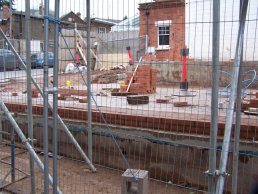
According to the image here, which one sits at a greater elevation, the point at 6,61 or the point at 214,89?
the point at 6,61

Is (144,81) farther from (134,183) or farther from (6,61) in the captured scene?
(134,183)

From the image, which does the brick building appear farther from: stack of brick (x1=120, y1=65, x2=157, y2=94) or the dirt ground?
the dirt ground

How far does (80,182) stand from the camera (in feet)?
17.1

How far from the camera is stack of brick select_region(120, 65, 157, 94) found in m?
9.26

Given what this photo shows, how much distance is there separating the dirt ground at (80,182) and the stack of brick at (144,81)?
145 inches

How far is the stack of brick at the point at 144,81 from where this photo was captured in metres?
9.26

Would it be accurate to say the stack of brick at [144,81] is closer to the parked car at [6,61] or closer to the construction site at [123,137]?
the construction site at [123,137]

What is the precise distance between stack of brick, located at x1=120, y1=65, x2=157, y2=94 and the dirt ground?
12.1 feet

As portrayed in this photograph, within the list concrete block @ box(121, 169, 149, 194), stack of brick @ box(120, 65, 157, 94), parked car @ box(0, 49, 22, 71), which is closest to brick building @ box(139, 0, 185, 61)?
stack of brick @ box(120, 65, 157, 94)

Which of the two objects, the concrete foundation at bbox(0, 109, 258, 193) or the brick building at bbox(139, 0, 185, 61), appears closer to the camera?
the concrete foundation at bbox(0, 109, 258, 193)

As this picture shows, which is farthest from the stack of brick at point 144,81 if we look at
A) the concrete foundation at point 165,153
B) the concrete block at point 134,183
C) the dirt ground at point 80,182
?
the concrete block at point 134,183

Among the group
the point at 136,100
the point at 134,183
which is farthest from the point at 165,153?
the point at 136,100

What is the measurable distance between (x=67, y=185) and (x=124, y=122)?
1.31 m

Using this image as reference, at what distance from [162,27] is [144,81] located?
5.93 ft
